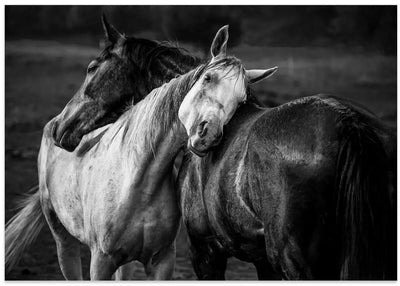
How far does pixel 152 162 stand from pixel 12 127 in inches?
68.9

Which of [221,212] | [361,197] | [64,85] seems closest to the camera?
[361,197]

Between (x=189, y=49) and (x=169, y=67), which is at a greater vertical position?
(x=169, y=67)

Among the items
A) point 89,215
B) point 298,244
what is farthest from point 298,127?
point 89,215

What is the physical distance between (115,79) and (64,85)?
1.56 meters

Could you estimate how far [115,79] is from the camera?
3145mm

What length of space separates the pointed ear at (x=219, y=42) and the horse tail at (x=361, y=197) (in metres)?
0.70

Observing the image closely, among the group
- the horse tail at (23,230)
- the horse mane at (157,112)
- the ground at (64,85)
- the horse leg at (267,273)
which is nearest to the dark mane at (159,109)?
the horse mane at (157,112)

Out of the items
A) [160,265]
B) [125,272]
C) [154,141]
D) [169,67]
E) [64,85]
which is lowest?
[125,272]

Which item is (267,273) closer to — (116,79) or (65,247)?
(116,79)

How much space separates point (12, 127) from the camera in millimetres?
4371

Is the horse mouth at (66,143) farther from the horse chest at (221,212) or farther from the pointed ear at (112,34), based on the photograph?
the horse chest at (221,212)

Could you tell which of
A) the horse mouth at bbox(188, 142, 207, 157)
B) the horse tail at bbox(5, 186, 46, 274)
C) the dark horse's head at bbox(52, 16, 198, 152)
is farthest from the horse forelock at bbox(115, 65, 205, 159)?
the horse tail at bbox(5, 186, 46, 274)

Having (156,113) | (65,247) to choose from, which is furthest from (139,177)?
(65,247)

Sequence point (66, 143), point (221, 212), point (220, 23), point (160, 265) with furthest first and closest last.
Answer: point (220, 23)
point (66, 143)
point (160, 265)
point (221, 212)
